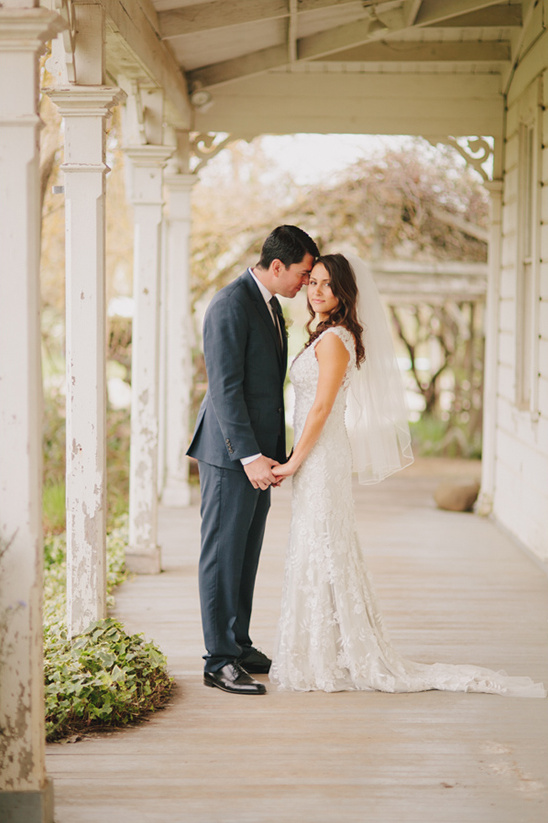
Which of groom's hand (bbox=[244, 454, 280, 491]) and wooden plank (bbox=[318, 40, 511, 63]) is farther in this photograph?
wooden plank (bbox=[318, 40, 511, 63])

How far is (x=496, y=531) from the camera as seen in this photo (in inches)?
292

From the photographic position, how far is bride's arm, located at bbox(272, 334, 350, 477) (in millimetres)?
3938

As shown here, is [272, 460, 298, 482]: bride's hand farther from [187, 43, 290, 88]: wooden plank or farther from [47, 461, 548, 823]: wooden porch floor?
[187, 43, 290, 88]: wooden plank

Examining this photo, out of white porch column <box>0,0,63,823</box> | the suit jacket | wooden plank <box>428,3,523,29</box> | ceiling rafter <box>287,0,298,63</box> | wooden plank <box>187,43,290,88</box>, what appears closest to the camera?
white porch column <box>0,0,63,823</box>

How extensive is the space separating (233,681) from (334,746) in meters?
0.65

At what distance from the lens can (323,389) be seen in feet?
13.0

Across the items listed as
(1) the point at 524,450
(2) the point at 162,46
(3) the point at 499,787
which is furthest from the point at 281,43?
(3) the point at 499,787

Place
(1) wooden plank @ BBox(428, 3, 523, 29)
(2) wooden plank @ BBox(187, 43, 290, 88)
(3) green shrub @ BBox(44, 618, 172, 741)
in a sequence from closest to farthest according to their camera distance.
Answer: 1. (3) green shrub @ BBox(44, 618, 172, 741)
2. (1) wooden plank @ BBox(428, 3, 523, 29)
3. (2) wooden plank @ BBox(187, 43, 290, 88)

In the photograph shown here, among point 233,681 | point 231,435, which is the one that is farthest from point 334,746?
point 231,435

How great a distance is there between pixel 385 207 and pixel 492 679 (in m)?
8.33

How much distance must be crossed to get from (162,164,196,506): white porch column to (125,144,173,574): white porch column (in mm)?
2345

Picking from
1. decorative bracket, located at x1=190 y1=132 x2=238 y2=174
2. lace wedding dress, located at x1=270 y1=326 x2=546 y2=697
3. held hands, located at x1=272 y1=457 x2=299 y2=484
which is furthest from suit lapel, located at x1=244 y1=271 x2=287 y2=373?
decorative bracket, located at x1=190 y1=132 x2=238 y2=174

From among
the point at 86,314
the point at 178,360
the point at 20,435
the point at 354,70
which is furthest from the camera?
the point at 178,360

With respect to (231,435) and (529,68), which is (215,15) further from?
(231,435)
